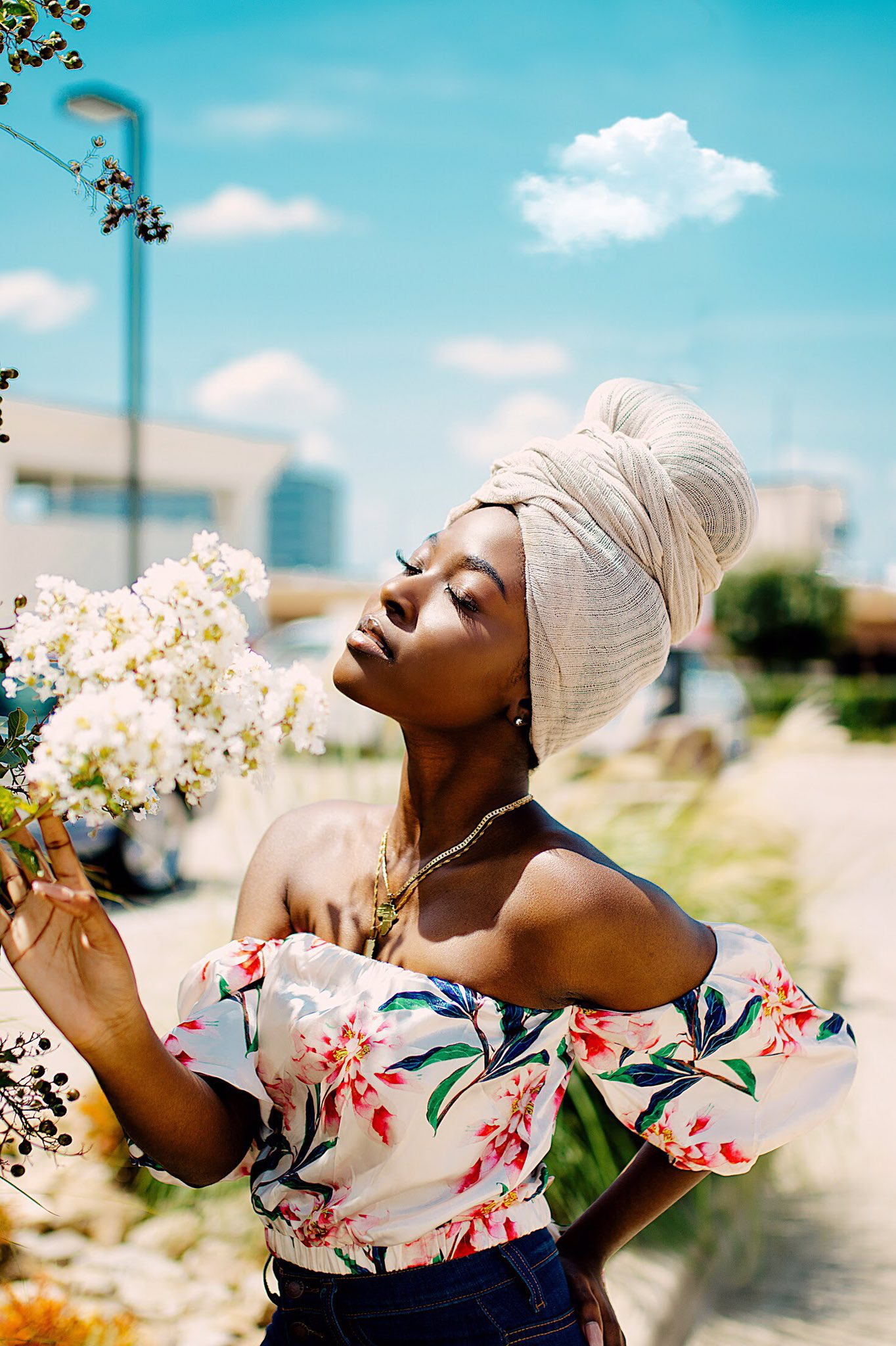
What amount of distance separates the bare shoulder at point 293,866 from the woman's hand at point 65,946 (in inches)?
18.0

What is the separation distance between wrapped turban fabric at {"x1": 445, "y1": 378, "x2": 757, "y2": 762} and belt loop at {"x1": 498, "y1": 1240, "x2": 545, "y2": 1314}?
0.63m

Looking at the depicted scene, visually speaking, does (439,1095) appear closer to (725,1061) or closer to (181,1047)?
(181,1047)

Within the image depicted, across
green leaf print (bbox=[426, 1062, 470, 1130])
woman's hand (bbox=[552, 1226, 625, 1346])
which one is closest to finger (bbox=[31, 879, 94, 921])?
green leaf print (bbox=[426, 1062, 470, 1130])

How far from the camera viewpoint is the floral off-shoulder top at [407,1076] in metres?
1.39

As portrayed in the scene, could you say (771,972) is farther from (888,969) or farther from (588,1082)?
(888,969)

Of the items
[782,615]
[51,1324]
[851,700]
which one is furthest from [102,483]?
[51,1324]

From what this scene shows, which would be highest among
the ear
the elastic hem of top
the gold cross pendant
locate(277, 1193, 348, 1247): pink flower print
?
the ear

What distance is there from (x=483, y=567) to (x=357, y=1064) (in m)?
0.62

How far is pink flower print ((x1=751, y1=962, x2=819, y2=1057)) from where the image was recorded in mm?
1605

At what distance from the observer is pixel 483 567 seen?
150cm

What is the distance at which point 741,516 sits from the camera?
160 centimetres

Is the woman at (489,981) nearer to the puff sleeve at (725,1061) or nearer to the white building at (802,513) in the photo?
the puff sleeve at (725,1061)

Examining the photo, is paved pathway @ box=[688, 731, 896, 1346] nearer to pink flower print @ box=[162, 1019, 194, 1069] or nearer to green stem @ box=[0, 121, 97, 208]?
pink flower print @ box=[162, 1019, 194, 1069]

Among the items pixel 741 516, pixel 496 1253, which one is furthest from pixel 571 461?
pixel 496 1253
